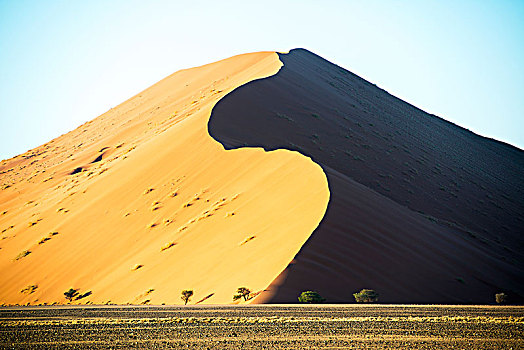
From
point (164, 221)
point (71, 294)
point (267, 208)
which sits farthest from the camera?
point (164, 221)

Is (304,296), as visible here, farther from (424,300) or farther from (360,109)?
(360,109)

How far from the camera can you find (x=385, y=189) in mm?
36938

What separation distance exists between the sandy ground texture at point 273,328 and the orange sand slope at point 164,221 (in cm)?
350

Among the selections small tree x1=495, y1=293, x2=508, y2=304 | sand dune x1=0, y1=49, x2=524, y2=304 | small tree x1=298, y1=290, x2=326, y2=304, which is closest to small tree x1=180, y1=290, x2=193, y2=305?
sand dune x1=0, y1=49, x2=524, y2=304

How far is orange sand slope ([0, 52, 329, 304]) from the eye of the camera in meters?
22.5

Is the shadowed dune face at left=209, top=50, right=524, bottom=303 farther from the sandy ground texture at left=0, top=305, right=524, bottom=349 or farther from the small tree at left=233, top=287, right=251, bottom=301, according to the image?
the sandy ground texture at left=0, top=305, right=524, bottom=349

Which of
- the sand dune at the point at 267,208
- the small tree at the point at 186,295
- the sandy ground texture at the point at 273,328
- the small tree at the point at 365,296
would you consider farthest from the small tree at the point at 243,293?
the small tree at the point at 365,296

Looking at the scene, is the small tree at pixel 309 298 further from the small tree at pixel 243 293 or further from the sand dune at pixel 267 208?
the small tree at pixel 243 293

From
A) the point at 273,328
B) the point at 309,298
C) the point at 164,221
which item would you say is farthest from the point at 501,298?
the point at 164,221

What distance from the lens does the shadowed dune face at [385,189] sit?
69.8 ft

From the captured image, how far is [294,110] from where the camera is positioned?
1629 inches

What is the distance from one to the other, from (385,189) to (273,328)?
2499cm

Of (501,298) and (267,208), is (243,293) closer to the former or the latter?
(267,208)

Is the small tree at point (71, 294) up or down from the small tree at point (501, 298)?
up
